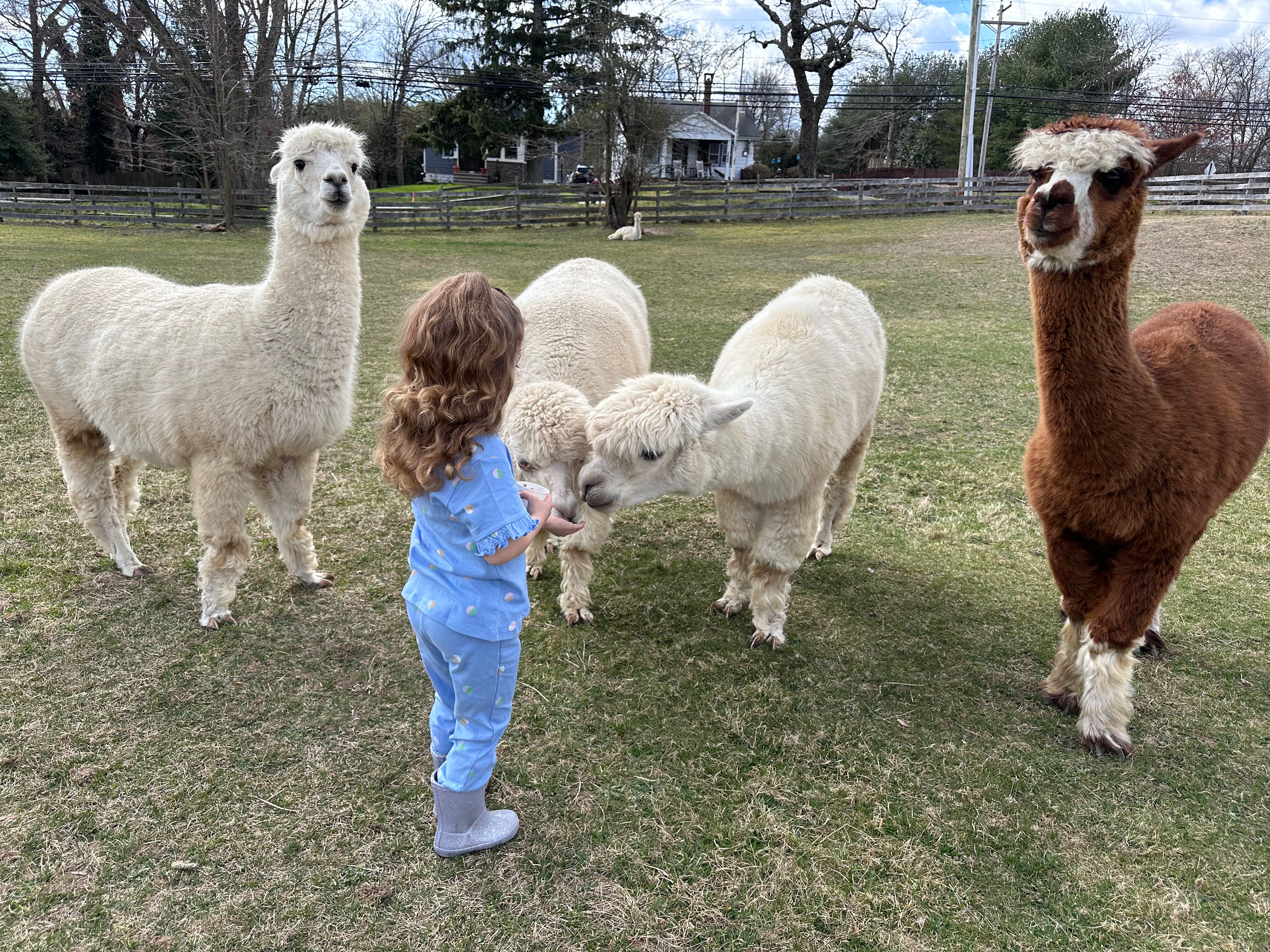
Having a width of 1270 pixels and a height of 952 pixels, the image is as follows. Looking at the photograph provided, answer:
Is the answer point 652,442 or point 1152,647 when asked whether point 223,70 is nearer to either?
point 652,442

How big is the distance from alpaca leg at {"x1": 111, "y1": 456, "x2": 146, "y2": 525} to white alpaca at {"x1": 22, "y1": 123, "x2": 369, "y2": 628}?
391 mm

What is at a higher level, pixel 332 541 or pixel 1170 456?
pixel 1170 456

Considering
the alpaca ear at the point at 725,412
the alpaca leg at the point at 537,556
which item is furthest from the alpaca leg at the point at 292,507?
the alpaca ear at the point at 725,412

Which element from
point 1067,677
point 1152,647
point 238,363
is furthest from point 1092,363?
point 238,363

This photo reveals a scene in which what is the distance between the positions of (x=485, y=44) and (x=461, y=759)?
34.5 m

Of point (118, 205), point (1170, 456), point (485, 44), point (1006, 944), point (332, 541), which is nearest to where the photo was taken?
point (1006, 944)

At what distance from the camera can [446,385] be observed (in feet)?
6.48

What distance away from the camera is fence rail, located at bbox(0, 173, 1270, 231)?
2281 centimetres

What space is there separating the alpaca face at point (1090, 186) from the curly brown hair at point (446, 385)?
1.65 m

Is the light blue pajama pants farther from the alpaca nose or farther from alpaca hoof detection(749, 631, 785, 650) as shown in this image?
the alpaca nose

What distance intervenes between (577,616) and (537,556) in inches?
20.8

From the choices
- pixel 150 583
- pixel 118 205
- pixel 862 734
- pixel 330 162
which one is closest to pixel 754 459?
pixel 862 734

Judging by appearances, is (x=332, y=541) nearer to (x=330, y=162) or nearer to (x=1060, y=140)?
(x=330, y=162)

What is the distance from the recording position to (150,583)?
12.6ft
